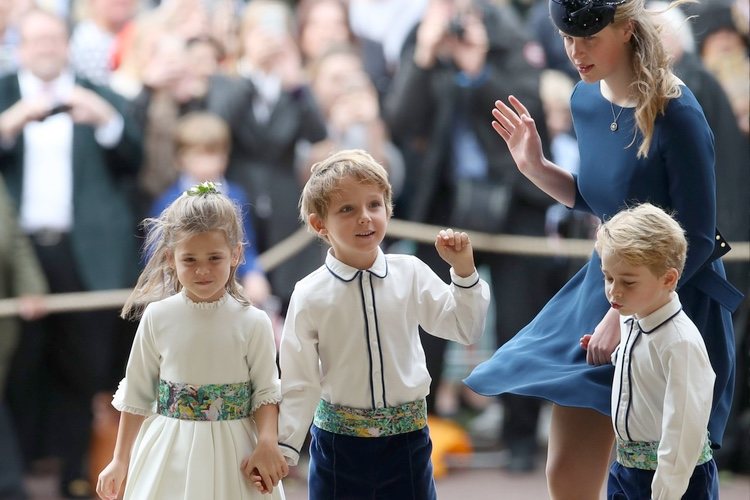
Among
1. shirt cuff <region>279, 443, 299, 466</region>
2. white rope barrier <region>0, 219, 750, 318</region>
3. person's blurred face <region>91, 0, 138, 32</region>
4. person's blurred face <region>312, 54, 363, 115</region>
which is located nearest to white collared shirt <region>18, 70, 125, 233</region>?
white rope barrier <region>0, 219, 750, 318</region>

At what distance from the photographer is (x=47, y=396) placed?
5.16m

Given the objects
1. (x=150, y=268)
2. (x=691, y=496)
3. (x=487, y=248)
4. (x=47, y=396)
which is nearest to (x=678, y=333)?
(x=691, y=496)

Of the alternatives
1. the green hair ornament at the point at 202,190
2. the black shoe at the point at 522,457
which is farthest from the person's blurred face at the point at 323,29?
the green hair ornament at the point at 202,190

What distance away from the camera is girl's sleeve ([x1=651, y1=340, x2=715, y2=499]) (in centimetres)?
255

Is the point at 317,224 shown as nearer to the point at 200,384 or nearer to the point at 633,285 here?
the point at 200,384

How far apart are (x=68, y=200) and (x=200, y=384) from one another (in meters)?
2.37

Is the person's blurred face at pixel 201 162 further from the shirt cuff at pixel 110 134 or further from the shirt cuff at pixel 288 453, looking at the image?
the shirt cuff at pixel 288 453

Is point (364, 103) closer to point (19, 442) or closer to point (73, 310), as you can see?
point (73, 310)

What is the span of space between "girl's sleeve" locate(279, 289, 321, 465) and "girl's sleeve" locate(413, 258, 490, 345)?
0.26 metres

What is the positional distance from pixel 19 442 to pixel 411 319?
2.77m

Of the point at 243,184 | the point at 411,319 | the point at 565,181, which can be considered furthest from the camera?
the point at 243,184

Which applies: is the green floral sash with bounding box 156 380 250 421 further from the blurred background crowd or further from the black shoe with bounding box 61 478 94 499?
the black shoe with bounding box 61 478 94 499

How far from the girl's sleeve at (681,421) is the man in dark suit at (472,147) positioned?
9.11ft

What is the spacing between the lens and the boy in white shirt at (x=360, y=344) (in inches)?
112
